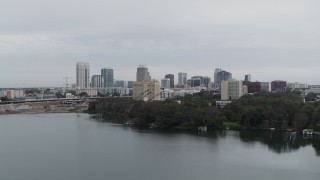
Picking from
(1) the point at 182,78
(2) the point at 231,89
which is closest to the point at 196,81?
(1) the point at 182,78

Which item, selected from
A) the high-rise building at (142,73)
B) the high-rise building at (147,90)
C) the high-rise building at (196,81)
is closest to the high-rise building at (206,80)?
the high-rise building at (196,81)

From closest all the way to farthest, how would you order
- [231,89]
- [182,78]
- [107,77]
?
[231,89]
[107,77]
[182,78]

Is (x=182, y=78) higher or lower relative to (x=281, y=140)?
higher

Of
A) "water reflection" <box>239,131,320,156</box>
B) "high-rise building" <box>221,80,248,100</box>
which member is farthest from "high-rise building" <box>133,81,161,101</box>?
"water reflection" <box>239,131,320,156</box>

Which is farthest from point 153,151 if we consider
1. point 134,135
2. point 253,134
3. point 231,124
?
point 231,124

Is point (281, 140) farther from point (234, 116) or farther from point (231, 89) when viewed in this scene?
point (231, 89)

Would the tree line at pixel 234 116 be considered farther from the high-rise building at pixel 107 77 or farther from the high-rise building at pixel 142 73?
the high-rise building at pixel 107 77

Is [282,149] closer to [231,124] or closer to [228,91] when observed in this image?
[231,124]
